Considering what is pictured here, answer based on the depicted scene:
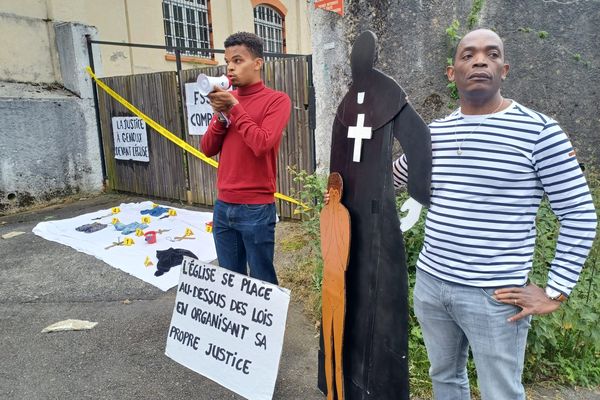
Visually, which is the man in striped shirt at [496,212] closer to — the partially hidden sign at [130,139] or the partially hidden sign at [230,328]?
the partially hidden sign at [230,328]

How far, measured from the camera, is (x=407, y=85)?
12.6 ft

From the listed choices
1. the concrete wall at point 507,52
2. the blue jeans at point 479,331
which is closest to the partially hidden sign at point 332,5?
the concrete wall at point 507,52

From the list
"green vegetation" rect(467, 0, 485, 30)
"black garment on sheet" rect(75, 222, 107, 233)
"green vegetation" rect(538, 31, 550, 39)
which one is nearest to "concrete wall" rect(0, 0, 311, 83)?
"black garment on sheet" rect(75, 222, 107, 233)

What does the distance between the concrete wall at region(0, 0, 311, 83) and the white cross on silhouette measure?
24.3 ft

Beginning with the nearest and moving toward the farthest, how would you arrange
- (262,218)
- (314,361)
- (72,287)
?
(262,218)
(314,361)
(72,287)

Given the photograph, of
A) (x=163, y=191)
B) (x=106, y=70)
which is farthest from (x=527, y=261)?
(x=106, y=70)

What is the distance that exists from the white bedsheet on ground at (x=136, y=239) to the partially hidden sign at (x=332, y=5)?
2.79 meters

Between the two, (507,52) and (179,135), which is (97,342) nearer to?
(507,52)

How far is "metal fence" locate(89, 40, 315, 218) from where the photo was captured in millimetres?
5629

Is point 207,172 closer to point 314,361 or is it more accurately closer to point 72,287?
point 72,287

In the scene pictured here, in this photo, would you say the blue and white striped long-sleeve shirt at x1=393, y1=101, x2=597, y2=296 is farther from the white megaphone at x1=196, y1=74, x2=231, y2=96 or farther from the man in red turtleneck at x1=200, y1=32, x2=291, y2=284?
the white megaphone at x1=196, y1=74, x2=231, y2=96

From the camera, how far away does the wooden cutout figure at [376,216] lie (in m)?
1.74

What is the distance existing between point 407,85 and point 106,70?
700 cm

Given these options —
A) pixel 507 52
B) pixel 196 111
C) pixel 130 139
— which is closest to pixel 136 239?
pixel 196 111
